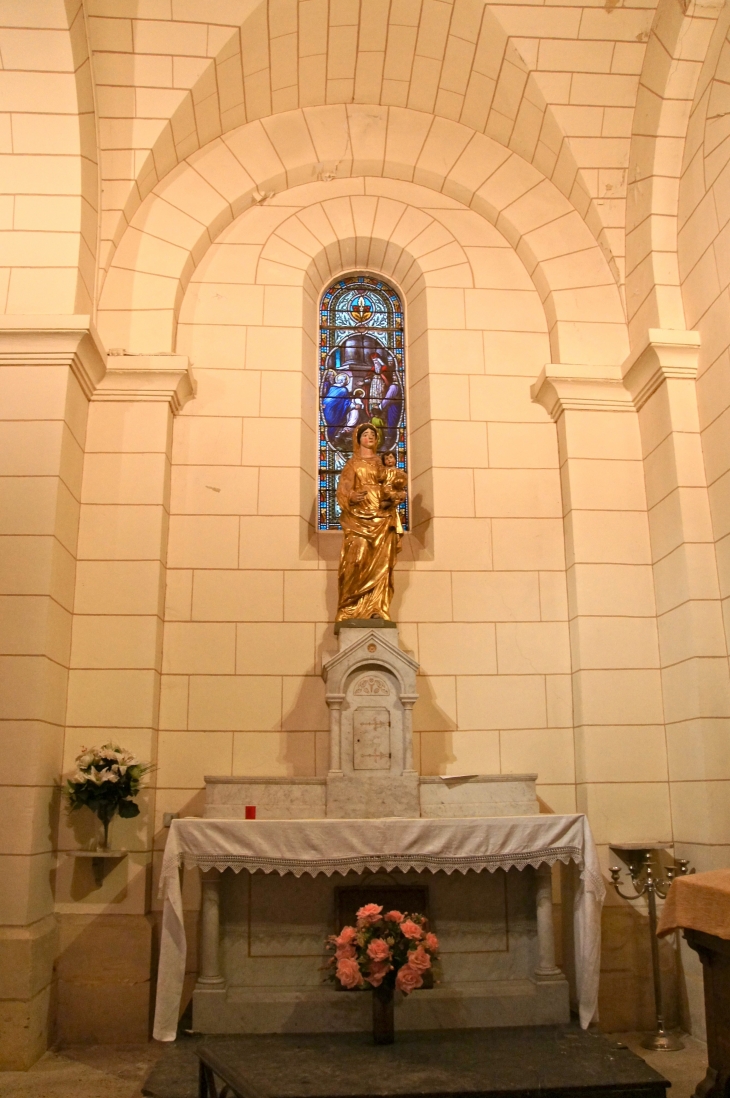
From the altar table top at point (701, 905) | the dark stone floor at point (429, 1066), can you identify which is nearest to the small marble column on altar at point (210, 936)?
the dark stone floor at point (429, 1066)

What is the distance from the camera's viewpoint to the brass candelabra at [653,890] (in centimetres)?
597

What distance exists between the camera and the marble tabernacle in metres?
5.67

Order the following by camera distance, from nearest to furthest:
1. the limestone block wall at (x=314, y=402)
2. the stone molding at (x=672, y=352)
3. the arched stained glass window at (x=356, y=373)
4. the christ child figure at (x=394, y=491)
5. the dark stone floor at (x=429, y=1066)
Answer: the dark stone floor at (x=429, y=1066) → the limestone block wall at (x=314, y=402) → the christ child figure at (x=394, y=491) → the stone molding at (x=672, y=352) → the arched stained glass window at (x=356, y=373)

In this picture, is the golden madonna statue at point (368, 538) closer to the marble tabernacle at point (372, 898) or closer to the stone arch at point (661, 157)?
the marble tabernacle at point (372, 898)

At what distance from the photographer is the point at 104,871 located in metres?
6.40

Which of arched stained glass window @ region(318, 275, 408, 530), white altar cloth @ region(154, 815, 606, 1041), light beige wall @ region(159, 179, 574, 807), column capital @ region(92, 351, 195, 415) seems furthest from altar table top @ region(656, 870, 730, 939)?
column capital @ region(92, 351, 195, 415)

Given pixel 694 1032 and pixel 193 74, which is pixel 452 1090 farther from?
pixel 193 74

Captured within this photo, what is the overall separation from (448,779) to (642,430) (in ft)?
10.6

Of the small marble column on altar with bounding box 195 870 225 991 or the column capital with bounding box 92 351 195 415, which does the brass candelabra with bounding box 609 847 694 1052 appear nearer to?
the small marble column on altar with bounding box 195 870 225 991

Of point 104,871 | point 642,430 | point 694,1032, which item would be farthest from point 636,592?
point 104,871

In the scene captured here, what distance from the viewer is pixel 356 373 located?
27.9 feet

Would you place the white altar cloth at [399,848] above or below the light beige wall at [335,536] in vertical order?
below

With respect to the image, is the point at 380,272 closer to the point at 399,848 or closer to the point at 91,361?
the point at 91,361

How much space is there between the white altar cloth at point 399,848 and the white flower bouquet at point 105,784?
662 mm
